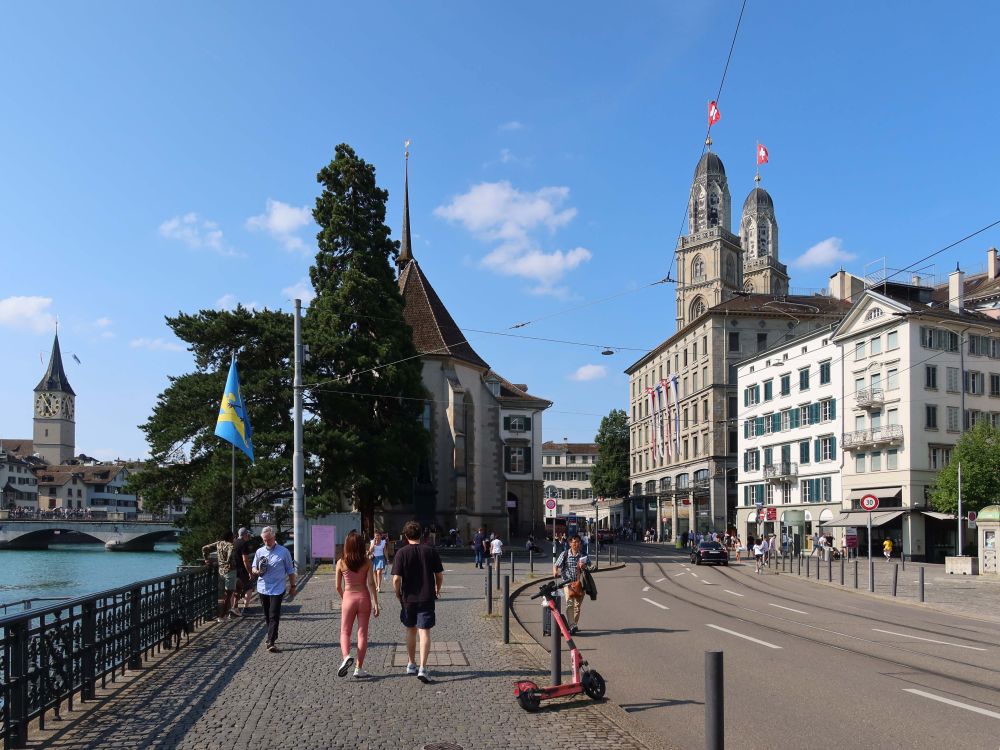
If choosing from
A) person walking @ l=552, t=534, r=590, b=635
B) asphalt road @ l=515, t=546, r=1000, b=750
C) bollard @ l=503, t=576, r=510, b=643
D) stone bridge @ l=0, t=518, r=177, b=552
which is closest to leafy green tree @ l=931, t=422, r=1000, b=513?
asphalt road @ l=515, t=546, r=1000, b=750

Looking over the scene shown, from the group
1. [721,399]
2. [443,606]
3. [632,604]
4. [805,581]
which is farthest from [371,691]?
[721,399]

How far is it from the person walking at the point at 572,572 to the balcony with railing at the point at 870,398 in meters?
42.8

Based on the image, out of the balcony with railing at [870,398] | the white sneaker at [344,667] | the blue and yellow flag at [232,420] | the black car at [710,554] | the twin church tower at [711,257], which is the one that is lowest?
the black car at [710,554]

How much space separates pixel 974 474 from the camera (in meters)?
45.1

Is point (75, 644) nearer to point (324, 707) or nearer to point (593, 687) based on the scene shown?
point (324, 707)

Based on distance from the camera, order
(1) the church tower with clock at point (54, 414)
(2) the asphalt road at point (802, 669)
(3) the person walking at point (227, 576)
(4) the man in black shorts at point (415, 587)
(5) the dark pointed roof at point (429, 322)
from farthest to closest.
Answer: (1) the church tower with clock at point (54, 414), (5) the dark pointed roof at point (429, 322), (3) the person walking at point (227, 576), (4) the man in black shorts at point (415, 587), (2) the asphalt road at point (802, 669)

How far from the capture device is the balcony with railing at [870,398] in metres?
52.0

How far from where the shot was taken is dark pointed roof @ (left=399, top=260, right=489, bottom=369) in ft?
199

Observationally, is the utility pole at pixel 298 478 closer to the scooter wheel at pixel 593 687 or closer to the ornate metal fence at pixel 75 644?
the ornate metal fence at pixel 75 644

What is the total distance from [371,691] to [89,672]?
2.67 metres

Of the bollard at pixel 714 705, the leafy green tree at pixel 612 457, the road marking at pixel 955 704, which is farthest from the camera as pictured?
the leafy green tree at pixel 612 457

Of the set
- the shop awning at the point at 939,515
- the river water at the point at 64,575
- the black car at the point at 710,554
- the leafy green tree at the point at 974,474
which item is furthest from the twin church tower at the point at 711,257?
the river water at the point at 64,575

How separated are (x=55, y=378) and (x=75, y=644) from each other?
194m

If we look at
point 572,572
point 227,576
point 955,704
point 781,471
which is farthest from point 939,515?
point 955,704
